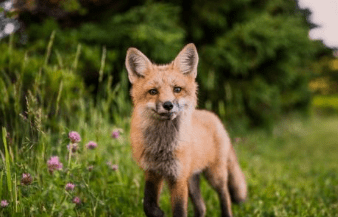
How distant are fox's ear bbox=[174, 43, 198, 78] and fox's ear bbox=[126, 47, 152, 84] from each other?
26cm

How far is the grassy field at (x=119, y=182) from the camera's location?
8.37ft

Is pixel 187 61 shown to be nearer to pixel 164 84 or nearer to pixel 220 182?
pixel 164 84

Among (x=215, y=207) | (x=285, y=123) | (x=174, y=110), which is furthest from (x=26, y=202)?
(x=285, y=123)

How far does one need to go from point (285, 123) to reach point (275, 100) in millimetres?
2962

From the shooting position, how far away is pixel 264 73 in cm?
838

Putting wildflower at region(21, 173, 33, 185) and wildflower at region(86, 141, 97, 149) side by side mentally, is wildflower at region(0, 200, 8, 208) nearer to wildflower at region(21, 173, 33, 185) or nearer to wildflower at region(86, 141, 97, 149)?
wildflower at region(21, 173, 33, 185)

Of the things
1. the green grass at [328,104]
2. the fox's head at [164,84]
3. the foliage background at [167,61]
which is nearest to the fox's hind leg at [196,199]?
the foliage background at [167,61]

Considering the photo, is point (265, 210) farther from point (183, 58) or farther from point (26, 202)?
point (26, 202)

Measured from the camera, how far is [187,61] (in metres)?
3.05

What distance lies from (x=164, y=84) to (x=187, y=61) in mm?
379

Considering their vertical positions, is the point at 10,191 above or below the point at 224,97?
below

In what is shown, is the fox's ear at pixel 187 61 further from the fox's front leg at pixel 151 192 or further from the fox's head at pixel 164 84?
the fox's front leg at pixel 151 192

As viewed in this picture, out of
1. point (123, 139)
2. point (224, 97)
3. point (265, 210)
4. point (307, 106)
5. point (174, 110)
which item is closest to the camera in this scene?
point (174, 110)

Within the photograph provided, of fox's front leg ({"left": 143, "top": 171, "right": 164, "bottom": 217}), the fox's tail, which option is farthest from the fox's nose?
the fox's tail
